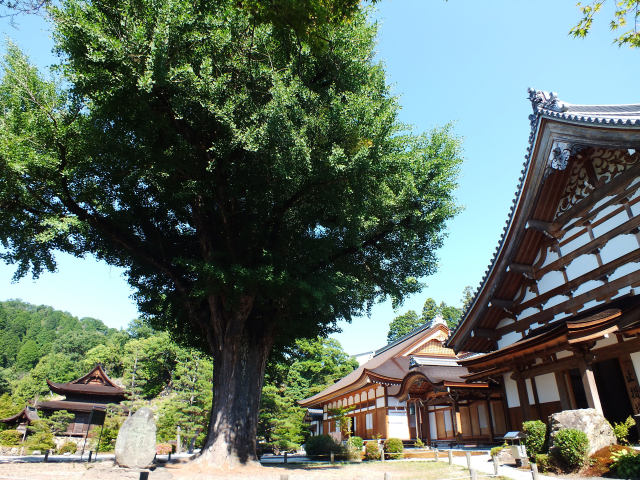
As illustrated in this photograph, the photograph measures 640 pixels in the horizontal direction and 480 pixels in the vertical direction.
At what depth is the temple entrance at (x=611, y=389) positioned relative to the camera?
10.2 metres

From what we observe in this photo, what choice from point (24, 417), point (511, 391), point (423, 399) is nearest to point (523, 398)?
point (511, 391)

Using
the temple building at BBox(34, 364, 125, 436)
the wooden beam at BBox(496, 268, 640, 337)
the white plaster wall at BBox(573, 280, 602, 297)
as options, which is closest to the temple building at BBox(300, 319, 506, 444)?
the wooden beam at BBox(496, 268, 640, 337)

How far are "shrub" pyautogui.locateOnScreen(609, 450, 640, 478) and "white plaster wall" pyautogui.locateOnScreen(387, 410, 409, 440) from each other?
1609 cm

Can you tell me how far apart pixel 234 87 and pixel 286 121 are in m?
2.38

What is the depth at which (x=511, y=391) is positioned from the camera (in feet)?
41.1

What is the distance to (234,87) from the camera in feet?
34.5

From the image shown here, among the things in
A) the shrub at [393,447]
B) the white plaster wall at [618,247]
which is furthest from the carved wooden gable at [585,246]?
the shrub at [393,447]

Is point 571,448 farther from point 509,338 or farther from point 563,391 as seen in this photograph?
point 509,338

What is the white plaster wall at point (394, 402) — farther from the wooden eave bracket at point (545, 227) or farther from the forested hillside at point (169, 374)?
the wooden eave bracket at point (545, 227)

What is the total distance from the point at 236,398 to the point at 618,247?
10944 millimetres

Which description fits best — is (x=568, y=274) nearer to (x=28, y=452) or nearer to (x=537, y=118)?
(x=537, y=118)

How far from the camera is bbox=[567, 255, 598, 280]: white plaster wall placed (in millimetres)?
9920

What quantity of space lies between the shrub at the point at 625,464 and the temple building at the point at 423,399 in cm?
710

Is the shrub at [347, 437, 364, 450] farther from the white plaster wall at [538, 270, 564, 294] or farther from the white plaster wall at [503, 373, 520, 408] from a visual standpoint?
the white plaster wall at [538, 270, 564, 294]
